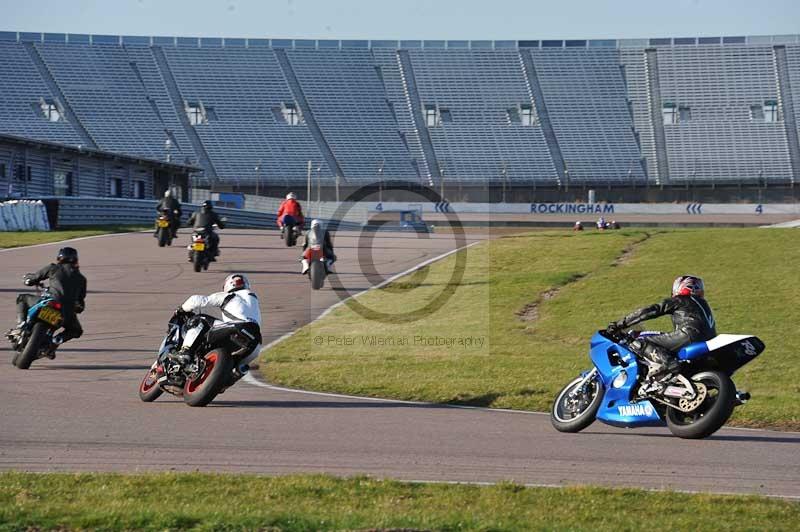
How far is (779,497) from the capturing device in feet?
25.5

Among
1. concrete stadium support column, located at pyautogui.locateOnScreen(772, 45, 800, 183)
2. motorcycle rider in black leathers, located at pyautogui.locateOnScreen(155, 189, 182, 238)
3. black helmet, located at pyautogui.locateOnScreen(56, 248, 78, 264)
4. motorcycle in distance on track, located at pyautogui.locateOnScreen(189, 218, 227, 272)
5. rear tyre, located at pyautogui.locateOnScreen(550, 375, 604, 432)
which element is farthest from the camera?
concrete stadium support column, located at pyautogui.locateOnScreen(772, 45, 800, 183)

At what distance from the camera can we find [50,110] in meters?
74.2

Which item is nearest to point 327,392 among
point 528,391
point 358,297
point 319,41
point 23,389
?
point 528,391

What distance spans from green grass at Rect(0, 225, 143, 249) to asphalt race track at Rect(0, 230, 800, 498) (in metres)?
17.3

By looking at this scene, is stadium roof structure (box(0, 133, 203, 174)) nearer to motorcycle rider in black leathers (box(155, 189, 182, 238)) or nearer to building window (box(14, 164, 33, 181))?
building window (box(14, 164, 33, 181))

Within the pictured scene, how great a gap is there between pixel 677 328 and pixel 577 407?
3.96 ft

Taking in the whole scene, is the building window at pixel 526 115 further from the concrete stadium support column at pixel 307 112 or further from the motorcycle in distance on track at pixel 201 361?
the motorcycle in distance on track at pixel 201 361

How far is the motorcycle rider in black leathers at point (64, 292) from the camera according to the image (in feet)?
46.6

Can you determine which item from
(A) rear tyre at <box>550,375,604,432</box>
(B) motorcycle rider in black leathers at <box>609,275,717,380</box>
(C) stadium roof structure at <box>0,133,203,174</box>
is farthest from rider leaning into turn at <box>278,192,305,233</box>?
(B) motorcycle rider in black leathers at <box>609,275,717,380</box>

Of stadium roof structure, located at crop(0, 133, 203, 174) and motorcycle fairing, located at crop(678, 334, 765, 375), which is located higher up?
stadium roof structure, located at crop(0, 133, 203, 174)

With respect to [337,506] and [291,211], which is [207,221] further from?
[337,506]

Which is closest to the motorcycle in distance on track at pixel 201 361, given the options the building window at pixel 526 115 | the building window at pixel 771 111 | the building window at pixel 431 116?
the building window at pixel 431 116

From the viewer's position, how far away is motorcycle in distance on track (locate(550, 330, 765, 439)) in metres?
9.73

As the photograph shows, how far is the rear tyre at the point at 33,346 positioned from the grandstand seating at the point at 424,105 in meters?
58.1
